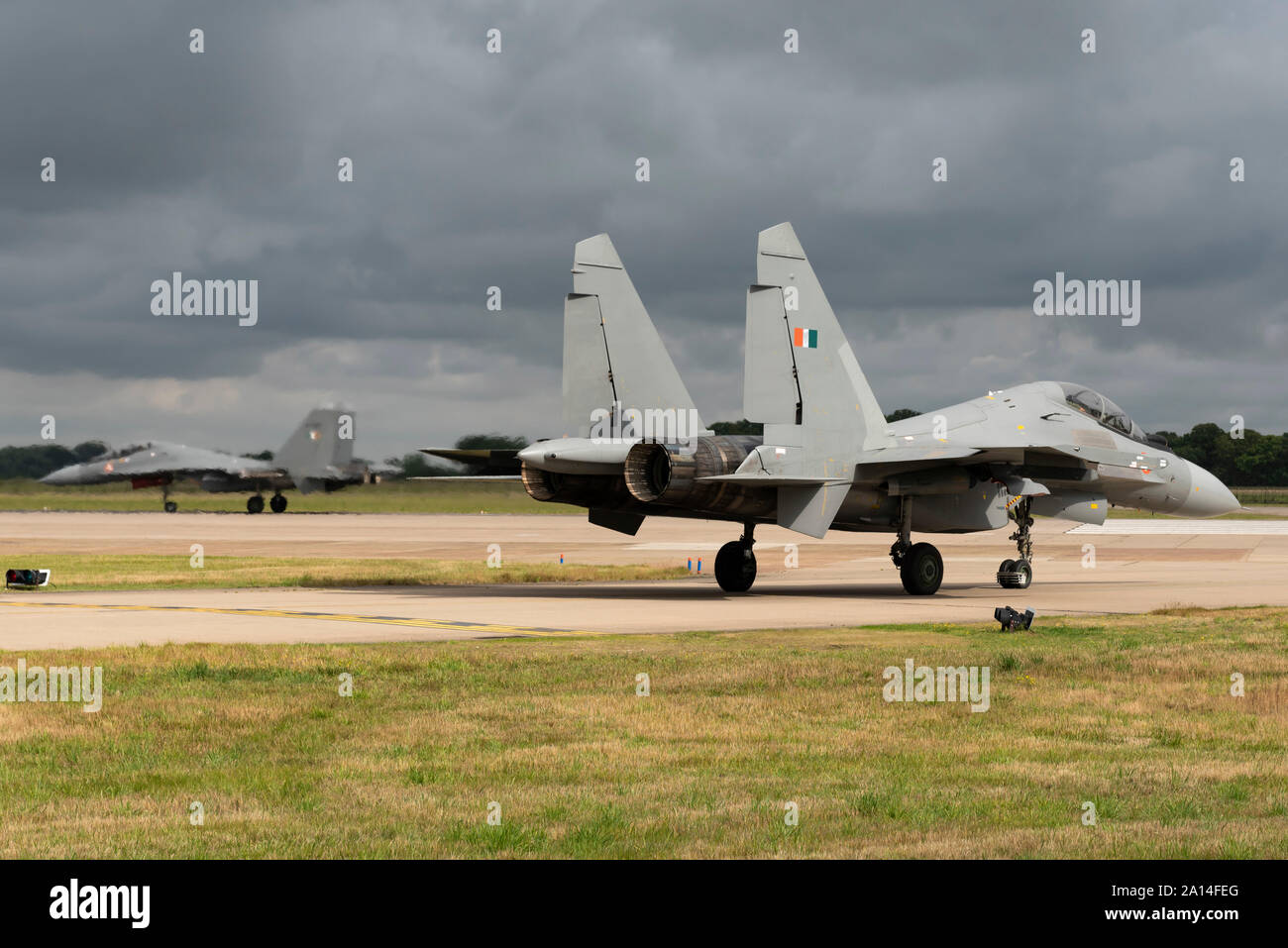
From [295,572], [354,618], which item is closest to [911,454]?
[354,618]

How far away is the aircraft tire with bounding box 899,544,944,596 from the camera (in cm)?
2514

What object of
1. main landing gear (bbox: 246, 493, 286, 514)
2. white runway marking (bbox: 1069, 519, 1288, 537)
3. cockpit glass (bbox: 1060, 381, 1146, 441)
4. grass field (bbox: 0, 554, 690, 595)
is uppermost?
cockpit glass (bbox: 1060, 381, 1146, 441)

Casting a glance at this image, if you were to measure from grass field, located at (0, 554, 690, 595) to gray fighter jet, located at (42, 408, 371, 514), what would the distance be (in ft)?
128

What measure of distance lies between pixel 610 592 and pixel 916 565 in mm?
6106

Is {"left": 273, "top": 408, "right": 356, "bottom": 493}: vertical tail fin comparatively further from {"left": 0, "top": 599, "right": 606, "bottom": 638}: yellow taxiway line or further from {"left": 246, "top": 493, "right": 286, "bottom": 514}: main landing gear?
{"left": 0, "top": 599, "right": 606, "bottom": 638}: yellow taxiway line

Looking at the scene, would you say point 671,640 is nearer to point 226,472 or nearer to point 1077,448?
point 1077,448

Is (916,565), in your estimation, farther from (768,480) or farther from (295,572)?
(295,572)

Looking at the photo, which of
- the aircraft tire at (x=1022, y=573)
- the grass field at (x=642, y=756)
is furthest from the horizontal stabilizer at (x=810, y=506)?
the grass field at (x=642, y=756)

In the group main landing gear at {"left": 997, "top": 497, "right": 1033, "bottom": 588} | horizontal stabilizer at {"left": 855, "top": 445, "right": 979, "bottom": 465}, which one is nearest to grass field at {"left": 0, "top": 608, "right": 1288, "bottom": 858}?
horizontal stabilizer at {"left": 855, "top": 445, "right": 979, "bottom": 465}

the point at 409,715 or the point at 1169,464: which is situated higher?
the point at 1169,464

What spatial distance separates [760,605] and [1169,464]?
11.2m
